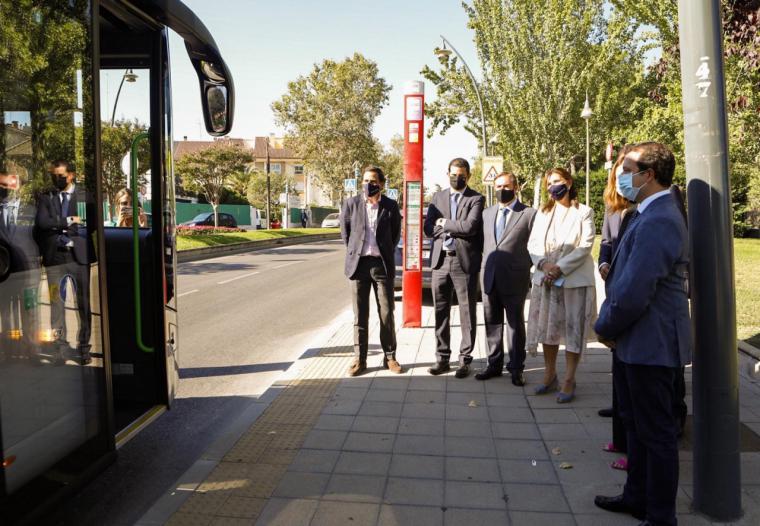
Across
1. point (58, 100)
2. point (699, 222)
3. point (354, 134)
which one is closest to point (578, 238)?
point (699, 222)

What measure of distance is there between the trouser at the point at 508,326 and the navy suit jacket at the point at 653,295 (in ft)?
9.37

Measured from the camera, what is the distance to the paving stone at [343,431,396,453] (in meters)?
4.48

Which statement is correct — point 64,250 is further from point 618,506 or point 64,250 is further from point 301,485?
point 618,506

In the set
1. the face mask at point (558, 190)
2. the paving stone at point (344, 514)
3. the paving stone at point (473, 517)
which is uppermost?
the face mask at point (558, 190)

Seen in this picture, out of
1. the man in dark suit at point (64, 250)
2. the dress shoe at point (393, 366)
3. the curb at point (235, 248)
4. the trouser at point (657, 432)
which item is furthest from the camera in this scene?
the curb at point (235, 248)

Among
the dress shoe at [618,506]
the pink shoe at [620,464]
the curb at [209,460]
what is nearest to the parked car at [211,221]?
the curb at [209,460]

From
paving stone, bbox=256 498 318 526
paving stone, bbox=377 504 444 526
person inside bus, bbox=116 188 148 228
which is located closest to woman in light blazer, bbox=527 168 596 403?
paving stone, bbox=377 504 444 526

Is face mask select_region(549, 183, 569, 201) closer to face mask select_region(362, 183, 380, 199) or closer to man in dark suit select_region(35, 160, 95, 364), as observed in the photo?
face mask select_region(362, 183, 380, 199)

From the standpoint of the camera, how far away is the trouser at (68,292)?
3.00 m

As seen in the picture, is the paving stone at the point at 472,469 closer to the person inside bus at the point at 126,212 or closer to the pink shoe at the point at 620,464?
the pink shoe at the point at 620,464

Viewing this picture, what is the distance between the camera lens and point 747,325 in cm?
829

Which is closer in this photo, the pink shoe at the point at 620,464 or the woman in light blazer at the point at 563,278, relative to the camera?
the pink shoe at the point at 620,464

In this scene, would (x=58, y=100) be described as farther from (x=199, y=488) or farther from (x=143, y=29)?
(x=199, y=488)

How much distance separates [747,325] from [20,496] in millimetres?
8293
